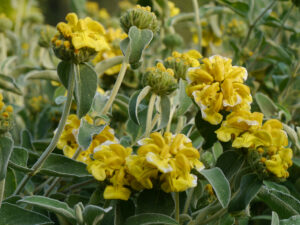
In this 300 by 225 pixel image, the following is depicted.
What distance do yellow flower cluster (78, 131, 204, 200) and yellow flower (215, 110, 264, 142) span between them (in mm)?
53

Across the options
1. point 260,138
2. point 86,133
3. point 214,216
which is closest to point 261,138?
point 260,138

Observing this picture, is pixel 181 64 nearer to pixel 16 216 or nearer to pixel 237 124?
pixel 237 124

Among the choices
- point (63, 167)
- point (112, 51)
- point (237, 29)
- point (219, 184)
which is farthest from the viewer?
point (237, 29)

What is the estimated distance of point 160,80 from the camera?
589mm

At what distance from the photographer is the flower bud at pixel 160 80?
59 cm

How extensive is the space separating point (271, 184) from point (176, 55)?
0.88 feet

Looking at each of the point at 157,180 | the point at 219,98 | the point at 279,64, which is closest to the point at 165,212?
the point at 157,180

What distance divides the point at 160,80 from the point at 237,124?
0.44 ft

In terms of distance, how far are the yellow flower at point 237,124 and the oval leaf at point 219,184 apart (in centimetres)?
6

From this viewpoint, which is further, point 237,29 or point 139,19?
point 237,29

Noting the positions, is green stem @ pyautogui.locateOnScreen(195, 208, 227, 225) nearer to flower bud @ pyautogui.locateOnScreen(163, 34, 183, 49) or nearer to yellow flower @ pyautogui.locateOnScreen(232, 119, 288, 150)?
yellow flower @ pyautogui.locateOnScreen(232, 119, 288, 150)

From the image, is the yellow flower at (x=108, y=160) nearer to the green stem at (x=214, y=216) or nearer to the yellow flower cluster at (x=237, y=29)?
the green stem at (x=214, y=216)

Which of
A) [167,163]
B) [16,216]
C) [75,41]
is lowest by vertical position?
[16,216]

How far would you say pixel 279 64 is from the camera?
1.09 m
